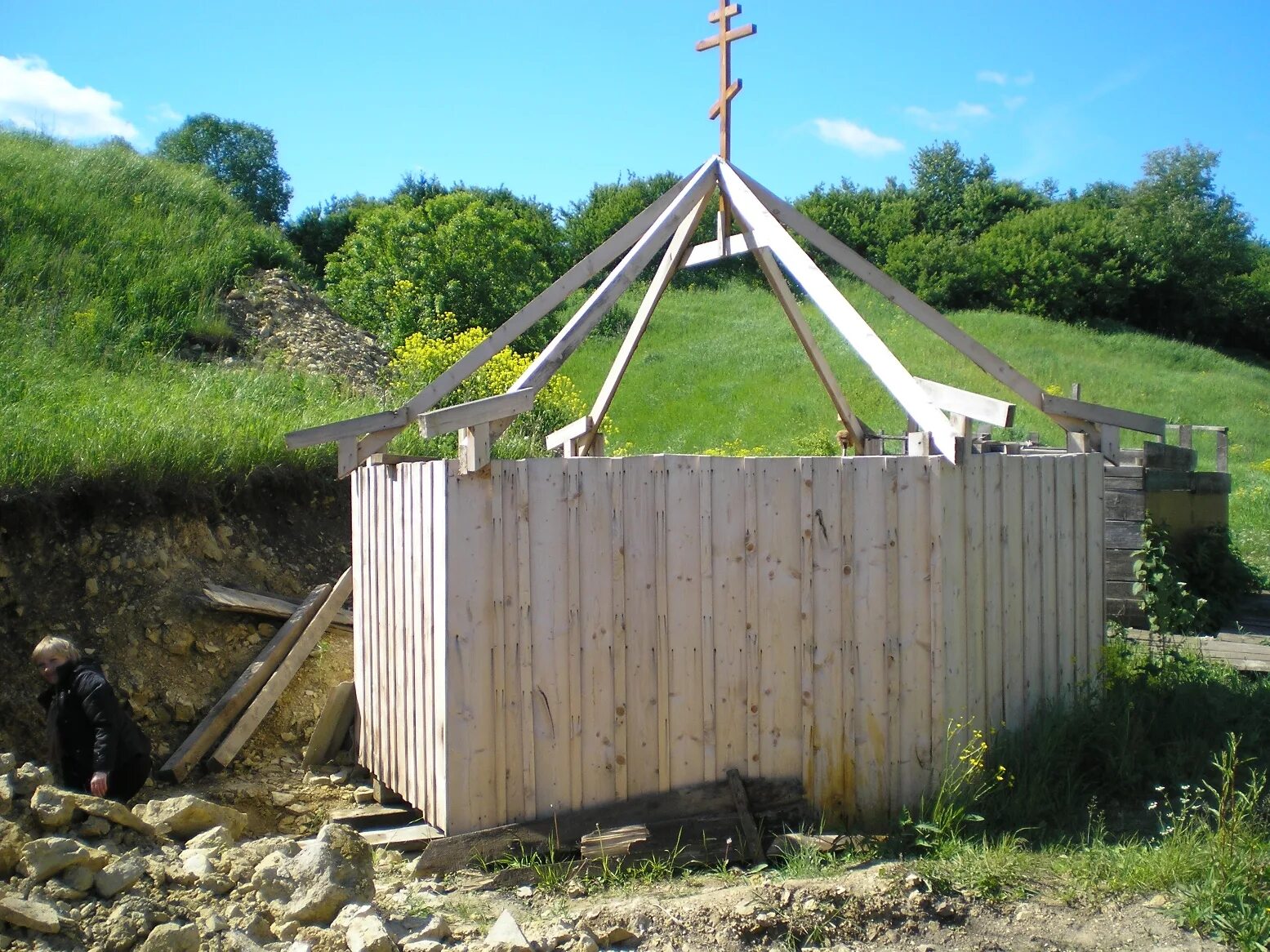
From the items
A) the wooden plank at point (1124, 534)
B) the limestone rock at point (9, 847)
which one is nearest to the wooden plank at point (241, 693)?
the limestone rock at point (9, 847)

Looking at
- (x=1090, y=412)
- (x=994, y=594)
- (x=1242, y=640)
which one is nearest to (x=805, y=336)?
(x=1090, y=412)

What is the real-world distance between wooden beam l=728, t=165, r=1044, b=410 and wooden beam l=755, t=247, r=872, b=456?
11.4 inches

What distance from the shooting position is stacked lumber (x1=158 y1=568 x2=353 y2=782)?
6730 millimetres

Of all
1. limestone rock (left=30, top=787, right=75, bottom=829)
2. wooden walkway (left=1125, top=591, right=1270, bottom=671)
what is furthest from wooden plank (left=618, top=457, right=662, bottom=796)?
wooden walkway (left=1125, top=591, right=1270, bottom=671)

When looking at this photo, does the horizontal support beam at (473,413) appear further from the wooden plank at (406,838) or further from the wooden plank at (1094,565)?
the wooden plank at (1094,565)

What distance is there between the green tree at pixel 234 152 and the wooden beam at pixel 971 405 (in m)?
43.0

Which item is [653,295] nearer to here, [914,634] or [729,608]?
[729,608]

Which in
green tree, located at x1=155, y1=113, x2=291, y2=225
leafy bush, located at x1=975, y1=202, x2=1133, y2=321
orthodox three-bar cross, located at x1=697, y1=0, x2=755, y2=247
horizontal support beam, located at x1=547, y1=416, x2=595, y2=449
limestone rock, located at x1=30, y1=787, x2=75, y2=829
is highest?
green tree, located at x1=155, y1=113, x2=291, y2=225

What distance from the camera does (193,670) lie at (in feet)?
24.3

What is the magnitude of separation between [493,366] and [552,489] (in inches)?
403

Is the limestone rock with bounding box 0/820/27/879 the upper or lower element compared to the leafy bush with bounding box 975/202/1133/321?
lower

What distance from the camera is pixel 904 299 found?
6.54 metres

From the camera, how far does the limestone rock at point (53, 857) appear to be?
13.4 feet

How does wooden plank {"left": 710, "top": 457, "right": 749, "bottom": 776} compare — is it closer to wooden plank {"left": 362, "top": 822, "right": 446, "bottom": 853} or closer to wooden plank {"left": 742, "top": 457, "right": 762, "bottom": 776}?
wooden plank {"left": 742, "top": 457, "right": 762, "bottom": 776}
